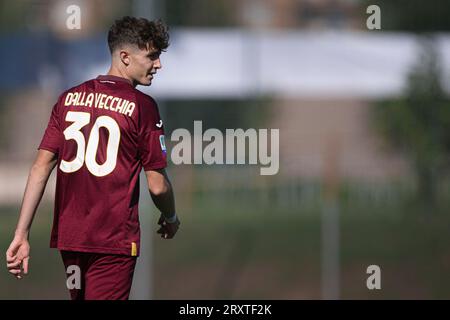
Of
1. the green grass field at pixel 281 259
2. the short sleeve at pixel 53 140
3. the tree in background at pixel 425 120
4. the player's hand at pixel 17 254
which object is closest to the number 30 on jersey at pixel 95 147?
the short sleeve at pixel 53 140

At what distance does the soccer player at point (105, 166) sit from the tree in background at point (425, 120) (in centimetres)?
936

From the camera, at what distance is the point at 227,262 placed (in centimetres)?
1623

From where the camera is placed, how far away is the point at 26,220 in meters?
5.10

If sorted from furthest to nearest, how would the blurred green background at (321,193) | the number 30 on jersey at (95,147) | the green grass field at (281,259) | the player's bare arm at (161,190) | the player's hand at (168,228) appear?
the blurred green background at (321,193), the green grass field at (281,259), the player's hand at (168,228), the player's bare arm at (161,190), the number 30 on jersey at (95,147)

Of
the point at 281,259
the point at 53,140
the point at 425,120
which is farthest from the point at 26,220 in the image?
the point at 281,259

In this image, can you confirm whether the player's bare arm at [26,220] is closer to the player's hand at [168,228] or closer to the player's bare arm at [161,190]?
the player's bare arm at [161,190]

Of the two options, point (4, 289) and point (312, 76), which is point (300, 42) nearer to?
point (312, 76)

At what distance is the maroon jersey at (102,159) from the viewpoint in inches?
199

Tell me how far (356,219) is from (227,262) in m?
2.63

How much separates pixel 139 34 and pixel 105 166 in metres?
0.64

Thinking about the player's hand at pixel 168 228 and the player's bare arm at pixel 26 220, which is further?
the player's hand at pixel 168 228

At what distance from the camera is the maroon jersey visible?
16.6ft

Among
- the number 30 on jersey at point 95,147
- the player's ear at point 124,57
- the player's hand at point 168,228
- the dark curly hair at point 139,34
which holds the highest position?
the dark curly hair at point 139,34
